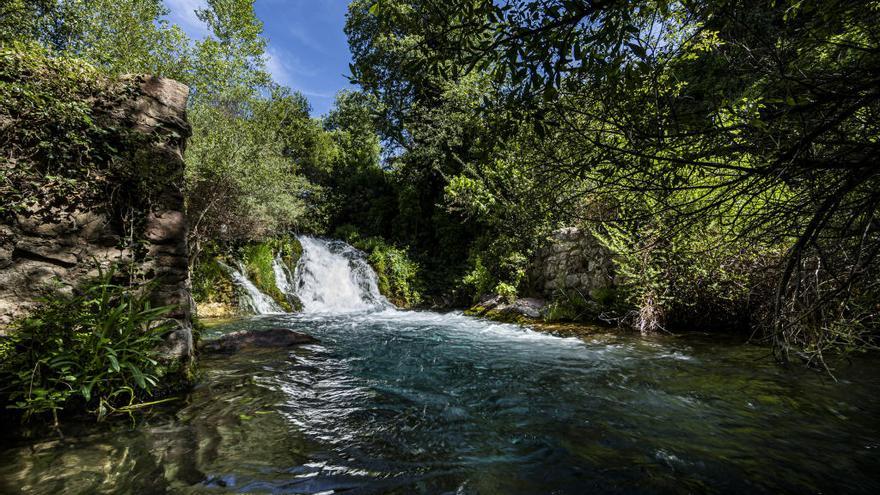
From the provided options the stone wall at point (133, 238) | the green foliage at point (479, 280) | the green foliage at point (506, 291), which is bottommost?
the green foliage at point (506, 291)

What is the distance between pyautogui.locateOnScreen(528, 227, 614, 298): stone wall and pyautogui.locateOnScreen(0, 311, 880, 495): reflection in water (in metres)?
4.14

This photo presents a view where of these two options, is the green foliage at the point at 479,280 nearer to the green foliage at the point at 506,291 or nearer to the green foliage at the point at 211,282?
the green foliage at the point at 506,291

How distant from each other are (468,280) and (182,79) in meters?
14.9

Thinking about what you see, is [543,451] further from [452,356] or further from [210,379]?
[210,379]

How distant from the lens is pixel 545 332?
9102 mm

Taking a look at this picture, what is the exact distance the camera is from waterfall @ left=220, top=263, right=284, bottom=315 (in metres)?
13.1

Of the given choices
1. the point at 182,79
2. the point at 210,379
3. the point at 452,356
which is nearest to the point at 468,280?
the point at 452,356

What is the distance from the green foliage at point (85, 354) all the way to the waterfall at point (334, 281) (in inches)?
440

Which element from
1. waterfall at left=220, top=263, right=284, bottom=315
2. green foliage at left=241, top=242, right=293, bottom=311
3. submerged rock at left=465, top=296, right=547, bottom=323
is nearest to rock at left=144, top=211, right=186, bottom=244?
submerged rock at left=465, top=296, right=547, bottom=323

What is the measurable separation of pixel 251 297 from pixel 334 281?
396 cm

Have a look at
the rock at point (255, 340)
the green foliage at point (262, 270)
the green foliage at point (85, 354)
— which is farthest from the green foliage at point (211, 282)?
the green foliage at point (85, 354)

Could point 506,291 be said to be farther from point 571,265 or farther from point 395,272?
point 395,272

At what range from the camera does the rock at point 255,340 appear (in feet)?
21.1

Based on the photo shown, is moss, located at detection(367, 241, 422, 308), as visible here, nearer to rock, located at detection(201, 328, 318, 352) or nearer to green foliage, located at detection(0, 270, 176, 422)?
rock, located at detection(201, 328, 318, 352)
